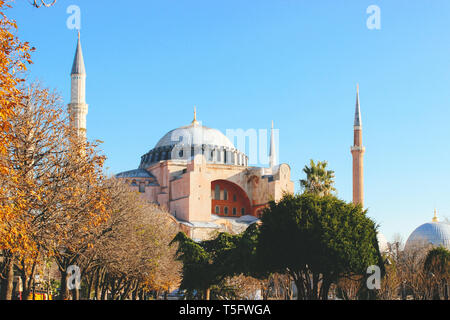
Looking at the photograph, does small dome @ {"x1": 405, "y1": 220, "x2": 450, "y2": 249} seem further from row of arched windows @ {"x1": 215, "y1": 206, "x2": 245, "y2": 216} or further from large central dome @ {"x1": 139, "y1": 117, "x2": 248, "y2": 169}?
large central dome @ {"x1": 139, "y1": 117, "x2": 248, "y2": 169}

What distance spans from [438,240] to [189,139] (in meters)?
30.2

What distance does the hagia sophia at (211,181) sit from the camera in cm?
6431

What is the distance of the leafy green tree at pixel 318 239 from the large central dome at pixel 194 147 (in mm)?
48595

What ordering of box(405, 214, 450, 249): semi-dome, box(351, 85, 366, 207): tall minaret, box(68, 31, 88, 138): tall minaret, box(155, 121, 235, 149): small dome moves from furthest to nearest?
box(155, 121, 235, 149): small dome < box(405, 214, 450, 249): semi-dome < box(351, 85, 366, 207): tall minaret < box(68, 31, 88, 138): tall minaret

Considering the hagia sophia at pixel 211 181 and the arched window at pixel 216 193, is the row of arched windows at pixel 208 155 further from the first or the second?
the arched window at pixel 216 193

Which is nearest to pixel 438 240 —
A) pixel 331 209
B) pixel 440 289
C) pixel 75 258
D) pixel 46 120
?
pixel 440 289

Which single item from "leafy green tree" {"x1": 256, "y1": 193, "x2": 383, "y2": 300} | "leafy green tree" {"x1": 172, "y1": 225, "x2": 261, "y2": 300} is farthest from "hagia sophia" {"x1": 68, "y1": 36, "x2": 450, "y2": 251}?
"leafy green tree" {"x1": 256, "y1": 193, "x2": 383, "y2": 300}

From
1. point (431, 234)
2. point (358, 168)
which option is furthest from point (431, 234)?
point (358, 168)

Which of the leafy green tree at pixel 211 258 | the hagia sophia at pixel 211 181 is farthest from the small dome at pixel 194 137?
the leafy green tree at pixel 211 258

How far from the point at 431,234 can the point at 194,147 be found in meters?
28.4

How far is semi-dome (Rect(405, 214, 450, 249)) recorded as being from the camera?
73.3 meters

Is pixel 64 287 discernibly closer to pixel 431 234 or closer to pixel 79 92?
pixel 79 92

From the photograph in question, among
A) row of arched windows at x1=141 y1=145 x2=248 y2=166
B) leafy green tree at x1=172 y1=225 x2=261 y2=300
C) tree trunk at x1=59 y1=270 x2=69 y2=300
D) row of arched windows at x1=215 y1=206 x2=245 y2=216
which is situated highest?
row of arched windows at x1=141 y1=145 x2=248 y2=166

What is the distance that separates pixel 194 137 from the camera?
7862 centimetres
